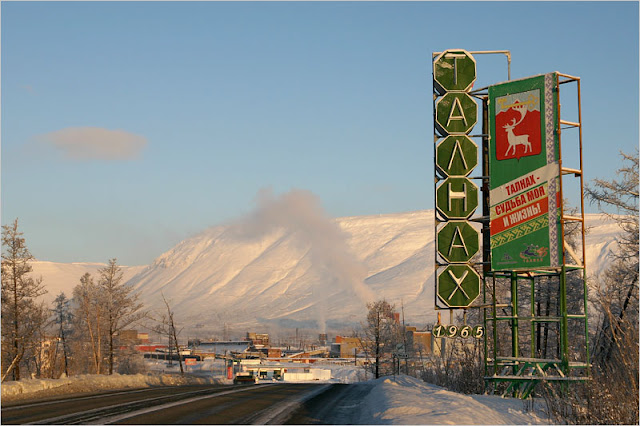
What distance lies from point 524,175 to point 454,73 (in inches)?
266

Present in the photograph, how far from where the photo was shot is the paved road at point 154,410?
741 inches

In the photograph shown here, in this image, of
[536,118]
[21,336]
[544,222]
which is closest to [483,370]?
[544,222]

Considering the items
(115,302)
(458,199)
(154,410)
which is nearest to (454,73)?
(458,199)

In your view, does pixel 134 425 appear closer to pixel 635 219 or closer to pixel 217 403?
pixel 217 403

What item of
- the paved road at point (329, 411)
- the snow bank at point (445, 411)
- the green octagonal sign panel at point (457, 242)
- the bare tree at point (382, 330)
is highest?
the green octagonal sign panel at point (457, 242)

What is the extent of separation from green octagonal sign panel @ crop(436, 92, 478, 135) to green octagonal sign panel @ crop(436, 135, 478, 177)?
0.46 m

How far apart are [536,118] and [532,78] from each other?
1.70m

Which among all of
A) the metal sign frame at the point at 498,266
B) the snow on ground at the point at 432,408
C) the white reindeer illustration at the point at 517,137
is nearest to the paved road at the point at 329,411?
the snow on ground at the point at 432,408

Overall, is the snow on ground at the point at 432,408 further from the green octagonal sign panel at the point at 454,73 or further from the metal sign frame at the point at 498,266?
the green octagonal sign panel at the point at 454,73

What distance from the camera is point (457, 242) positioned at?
108ft

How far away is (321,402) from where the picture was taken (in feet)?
89.5

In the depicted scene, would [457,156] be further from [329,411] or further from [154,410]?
Result: [154,410]

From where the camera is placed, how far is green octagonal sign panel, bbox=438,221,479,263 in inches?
1296

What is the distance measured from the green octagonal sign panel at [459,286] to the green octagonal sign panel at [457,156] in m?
4.30
